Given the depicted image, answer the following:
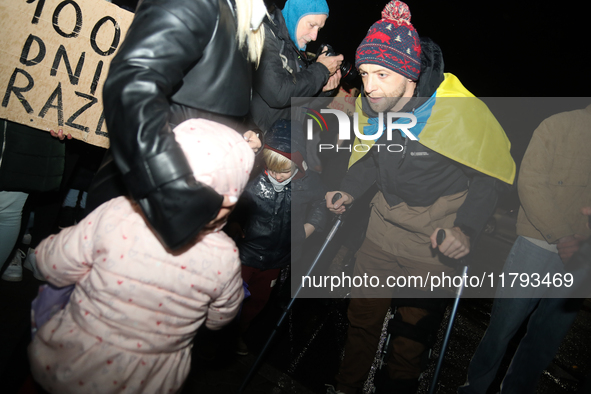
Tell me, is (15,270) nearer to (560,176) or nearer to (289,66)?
(289,66)

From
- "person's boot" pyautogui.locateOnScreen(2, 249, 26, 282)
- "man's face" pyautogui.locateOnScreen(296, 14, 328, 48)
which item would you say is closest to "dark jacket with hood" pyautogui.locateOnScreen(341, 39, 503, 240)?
"man's face" pyautogui.locateOnScreen(296, 14, 328, 48)

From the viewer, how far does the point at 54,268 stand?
1.25 m

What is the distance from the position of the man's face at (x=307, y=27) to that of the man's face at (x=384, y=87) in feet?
2.00

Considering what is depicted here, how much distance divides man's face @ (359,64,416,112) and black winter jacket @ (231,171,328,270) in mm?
875

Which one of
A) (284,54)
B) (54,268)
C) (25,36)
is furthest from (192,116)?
(25,36)

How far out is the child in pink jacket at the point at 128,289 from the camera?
3.87ft

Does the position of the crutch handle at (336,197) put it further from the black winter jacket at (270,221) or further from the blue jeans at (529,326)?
the blue jeans at (529,326)

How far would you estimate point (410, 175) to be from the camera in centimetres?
244

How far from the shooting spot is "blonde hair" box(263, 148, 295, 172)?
270 cm

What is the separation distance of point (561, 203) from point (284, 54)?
217 cm

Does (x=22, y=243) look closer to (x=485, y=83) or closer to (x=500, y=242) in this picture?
(x=500, y=242)

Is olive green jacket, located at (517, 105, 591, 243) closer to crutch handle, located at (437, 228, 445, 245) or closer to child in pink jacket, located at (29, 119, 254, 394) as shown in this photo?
crutch handle, located at (437, 228, 445, 245)
